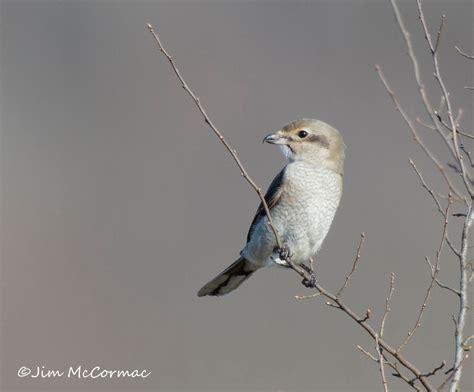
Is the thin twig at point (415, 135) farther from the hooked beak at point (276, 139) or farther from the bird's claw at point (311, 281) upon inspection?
the hooked beak at point (276, 139)

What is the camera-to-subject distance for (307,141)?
5059mm

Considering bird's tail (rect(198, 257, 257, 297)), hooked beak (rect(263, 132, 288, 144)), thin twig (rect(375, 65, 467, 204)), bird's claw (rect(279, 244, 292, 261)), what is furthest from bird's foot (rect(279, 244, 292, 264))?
thin twig (rect(375, 65, 467, 204))

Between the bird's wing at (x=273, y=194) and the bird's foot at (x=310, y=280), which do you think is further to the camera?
the bird's wing at (x=273, y=194)

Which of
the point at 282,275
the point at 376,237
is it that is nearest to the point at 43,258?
the point at 282,275

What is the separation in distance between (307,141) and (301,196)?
33 cm

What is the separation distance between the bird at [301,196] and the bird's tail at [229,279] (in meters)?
0.14

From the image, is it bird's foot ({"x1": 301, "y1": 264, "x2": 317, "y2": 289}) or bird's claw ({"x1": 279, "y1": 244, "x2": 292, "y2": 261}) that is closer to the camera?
bird's foot ({"x1": 301, "y1": 264, "x2": 317, "y2": 289})

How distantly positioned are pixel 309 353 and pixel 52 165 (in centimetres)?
625

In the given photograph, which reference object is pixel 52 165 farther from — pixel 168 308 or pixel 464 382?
pixel 464 382

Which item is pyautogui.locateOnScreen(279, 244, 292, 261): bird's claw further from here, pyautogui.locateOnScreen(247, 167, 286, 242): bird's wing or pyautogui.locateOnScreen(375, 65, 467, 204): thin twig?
pyautogui.locateOnScreen(375, 65, 467, 204): thin twig

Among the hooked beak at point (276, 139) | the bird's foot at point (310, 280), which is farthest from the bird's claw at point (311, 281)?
the hooked beak at point (276, 139)

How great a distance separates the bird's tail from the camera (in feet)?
17.4

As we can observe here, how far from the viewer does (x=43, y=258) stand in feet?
35.4

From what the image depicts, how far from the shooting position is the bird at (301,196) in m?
4.90
